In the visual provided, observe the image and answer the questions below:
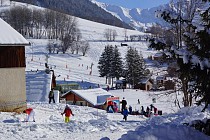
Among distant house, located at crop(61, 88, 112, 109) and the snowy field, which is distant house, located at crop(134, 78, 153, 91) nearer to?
the snowy field

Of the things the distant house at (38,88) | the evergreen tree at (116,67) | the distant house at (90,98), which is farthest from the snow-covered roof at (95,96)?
the evergreen tree at (116,67)

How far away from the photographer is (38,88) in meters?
30.1

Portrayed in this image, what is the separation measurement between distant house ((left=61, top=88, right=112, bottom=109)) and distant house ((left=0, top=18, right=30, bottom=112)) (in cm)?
1424

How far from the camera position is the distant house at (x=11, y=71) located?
19984 mm

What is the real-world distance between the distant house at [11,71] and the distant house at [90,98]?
46.7 ft

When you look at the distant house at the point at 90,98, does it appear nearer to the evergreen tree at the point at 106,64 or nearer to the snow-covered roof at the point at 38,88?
the snow-covered roof at the point at 38,88

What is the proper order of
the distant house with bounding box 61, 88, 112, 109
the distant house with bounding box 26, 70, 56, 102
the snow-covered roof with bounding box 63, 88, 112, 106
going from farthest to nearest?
the snow-covered roof with bounding box 63, 88, 112, 106, the distant house with bounding box 61, 88, 112, 109, the distant house with bounding box 26, 70, 56, 102

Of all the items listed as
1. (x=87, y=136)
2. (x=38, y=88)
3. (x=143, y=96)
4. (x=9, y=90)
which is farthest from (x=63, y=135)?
(x=143, y=96)

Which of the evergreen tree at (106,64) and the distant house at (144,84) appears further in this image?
the evergreen tree at (106,64)

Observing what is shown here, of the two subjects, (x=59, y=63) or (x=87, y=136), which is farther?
(x=59, y=63)

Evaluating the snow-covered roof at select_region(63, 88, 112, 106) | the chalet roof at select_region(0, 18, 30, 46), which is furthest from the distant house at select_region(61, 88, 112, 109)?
the chalet roof at select_region(0, 18, 30, 46)

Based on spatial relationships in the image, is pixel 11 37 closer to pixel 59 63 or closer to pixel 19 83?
pixel 19 83

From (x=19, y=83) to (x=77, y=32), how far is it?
121461mm

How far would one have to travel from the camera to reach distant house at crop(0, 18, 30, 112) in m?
20.0
